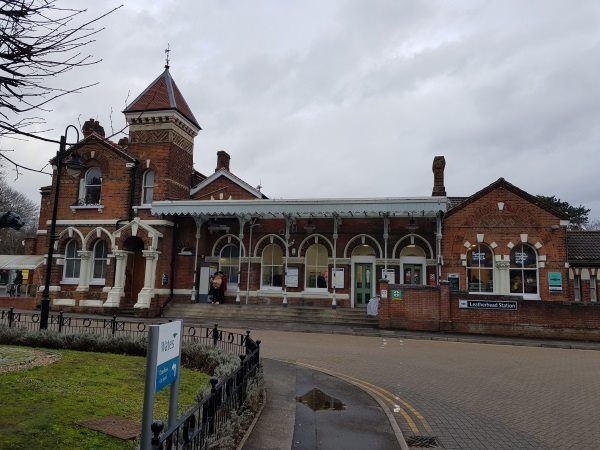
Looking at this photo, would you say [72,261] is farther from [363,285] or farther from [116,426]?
[116,426]

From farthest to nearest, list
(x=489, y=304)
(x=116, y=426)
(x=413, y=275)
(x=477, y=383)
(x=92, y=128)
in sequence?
(x=92, y=128)
(x=413, y=275)
(x=489, y=304)
(x=477, y=383)
(x=116, y=426)

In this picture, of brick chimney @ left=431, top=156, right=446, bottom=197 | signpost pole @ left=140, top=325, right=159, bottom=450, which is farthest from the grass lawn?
brick chimney @ left=431, top=156, right=446, bottom=197

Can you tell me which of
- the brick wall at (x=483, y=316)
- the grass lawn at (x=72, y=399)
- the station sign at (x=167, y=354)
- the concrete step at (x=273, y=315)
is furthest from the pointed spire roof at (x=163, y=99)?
the station sign at (x=167, y=354)

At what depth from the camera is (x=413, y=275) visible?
82.1 feet

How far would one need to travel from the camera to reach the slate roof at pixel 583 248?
2381 centimetres

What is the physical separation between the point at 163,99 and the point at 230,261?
32.9 feet

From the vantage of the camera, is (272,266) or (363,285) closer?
(363,285)

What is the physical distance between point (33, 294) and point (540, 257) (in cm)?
2858

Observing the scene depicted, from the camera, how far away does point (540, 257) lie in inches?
916

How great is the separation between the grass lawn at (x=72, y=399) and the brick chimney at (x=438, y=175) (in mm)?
21878

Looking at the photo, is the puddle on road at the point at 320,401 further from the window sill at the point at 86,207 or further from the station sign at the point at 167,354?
the window sill at the point at 86,207

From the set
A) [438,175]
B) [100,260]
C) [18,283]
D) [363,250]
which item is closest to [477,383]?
[363,250]

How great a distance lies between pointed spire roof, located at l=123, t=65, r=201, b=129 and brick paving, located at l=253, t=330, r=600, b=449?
14.9 metres

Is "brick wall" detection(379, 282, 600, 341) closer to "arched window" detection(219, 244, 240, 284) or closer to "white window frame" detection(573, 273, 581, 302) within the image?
"white window frame" detection(573, 273, 581, 302)
